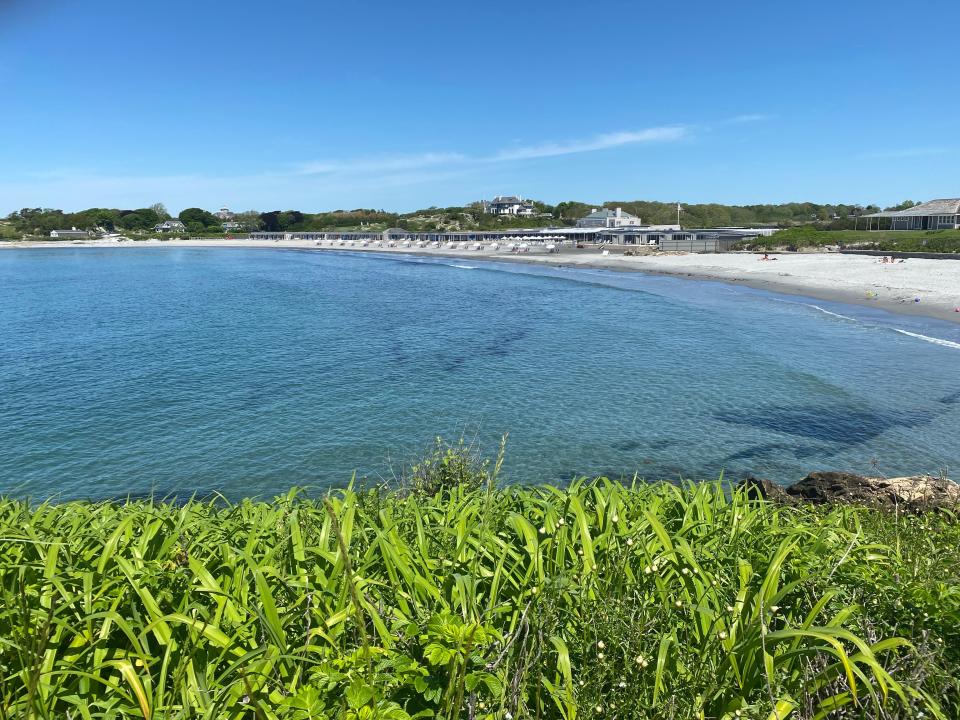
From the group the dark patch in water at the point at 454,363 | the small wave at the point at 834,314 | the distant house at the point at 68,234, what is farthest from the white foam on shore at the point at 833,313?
the distant house at the point at 68,234

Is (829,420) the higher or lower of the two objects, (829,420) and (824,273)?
the lower

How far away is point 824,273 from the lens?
55844 mm

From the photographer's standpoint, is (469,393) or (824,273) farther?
(824,273)

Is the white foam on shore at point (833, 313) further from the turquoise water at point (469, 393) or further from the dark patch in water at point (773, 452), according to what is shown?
the dark patch in water at point (773, 452)

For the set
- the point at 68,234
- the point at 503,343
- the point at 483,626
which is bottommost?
the point at 503,343

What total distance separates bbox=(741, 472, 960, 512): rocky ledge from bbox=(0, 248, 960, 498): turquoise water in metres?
3.75

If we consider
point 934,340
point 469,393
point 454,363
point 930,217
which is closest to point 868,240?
point 930,217

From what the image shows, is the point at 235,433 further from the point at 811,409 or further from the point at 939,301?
the point at 939,301

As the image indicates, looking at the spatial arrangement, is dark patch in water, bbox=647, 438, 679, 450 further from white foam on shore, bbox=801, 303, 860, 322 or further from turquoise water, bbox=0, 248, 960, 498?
white foam on shore, bbox=801, 303, 860, 322

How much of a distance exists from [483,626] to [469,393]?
18.4m

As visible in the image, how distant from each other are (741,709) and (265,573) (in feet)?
8.05

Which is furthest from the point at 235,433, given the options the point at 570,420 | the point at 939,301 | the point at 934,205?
the point at 934,205

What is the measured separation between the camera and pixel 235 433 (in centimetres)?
1769

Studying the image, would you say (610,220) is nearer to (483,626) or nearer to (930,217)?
(930,217)
